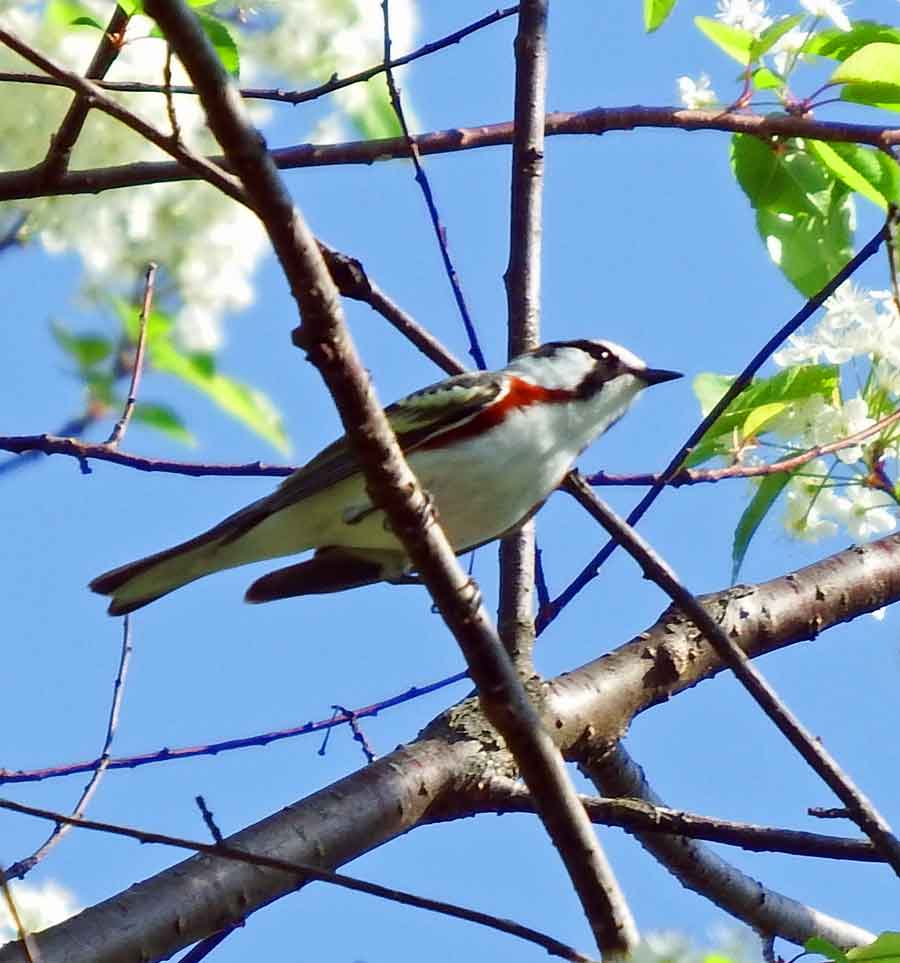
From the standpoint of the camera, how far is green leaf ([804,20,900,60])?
2.76 metres

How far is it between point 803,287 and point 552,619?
83 centimetres

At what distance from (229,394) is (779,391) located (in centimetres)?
143

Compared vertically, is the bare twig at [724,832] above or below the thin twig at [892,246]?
below

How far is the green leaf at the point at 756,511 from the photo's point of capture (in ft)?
9.63

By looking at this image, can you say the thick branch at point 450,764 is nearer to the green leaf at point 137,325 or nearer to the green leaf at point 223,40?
the green leaf at point 137,325

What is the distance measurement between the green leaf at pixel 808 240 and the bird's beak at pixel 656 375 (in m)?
0.96

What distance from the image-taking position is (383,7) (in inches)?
122

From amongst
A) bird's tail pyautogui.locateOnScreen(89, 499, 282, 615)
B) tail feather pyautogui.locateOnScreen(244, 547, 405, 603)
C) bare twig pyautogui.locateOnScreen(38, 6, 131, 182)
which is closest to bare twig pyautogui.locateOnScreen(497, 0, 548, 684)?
tail feather pyautogui.locateOnScreen(244, 547, 405, 603)

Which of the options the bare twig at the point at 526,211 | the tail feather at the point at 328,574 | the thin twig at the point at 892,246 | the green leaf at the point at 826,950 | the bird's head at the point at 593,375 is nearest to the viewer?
the green leaf at the point at 826,950

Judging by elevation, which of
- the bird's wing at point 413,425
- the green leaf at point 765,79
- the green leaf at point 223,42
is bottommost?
the green leaf at point 765,79

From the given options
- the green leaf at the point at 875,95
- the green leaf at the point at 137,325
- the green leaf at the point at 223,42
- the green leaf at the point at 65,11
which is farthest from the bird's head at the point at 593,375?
the green leaf at the point at 137,325

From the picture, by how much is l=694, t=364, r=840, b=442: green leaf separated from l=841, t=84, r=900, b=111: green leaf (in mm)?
478

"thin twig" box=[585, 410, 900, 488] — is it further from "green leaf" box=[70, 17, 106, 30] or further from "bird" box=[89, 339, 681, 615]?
"green leaf" box=[70, 17, 106, 30]

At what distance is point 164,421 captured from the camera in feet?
6.01
